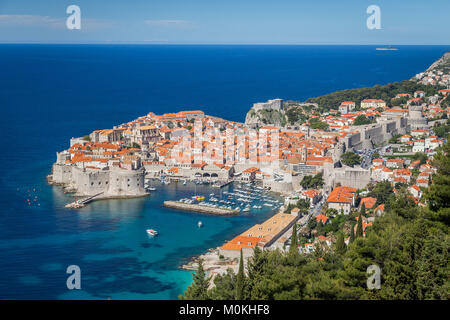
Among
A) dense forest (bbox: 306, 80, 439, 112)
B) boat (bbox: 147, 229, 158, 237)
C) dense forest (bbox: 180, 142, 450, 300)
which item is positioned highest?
dense forest (bbox: 306, 80, 439, 112)

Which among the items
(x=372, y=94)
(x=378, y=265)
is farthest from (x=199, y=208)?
(x=372, y=94)

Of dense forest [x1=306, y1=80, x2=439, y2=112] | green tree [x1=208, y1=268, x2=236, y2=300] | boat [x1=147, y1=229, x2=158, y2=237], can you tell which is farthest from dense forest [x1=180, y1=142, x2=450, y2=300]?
dense forest [x1=306, y1=80, x2=439, y2=112]

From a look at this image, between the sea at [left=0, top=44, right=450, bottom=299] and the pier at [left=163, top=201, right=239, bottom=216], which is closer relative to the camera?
the sea at [left=0, top=44, right=450, bottom=299]

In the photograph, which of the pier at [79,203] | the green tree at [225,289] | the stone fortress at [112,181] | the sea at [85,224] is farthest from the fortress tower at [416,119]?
the green tree at [225,289]

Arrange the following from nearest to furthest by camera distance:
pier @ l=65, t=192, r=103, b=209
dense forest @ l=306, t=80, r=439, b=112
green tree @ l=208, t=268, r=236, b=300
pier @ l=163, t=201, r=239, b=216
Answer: green tree @ l=208, t=268, r=236, b=300, pier @ l=163, t=201, r=239, b=216, pier @ l=65, t=192, r=103, b=209, dense forest @ l=306, t=80, r=439, b=112

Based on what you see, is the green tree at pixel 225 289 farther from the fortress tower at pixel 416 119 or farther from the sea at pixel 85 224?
the fortress tower at pixel 416 119

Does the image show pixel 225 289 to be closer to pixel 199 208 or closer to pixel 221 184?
pixel 199 208

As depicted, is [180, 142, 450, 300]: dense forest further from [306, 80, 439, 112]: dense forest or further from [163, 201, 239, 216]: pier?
[306, 80, 439, 112]: dense forest

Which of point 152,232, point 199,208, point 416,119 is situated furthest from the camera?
point 416,119
